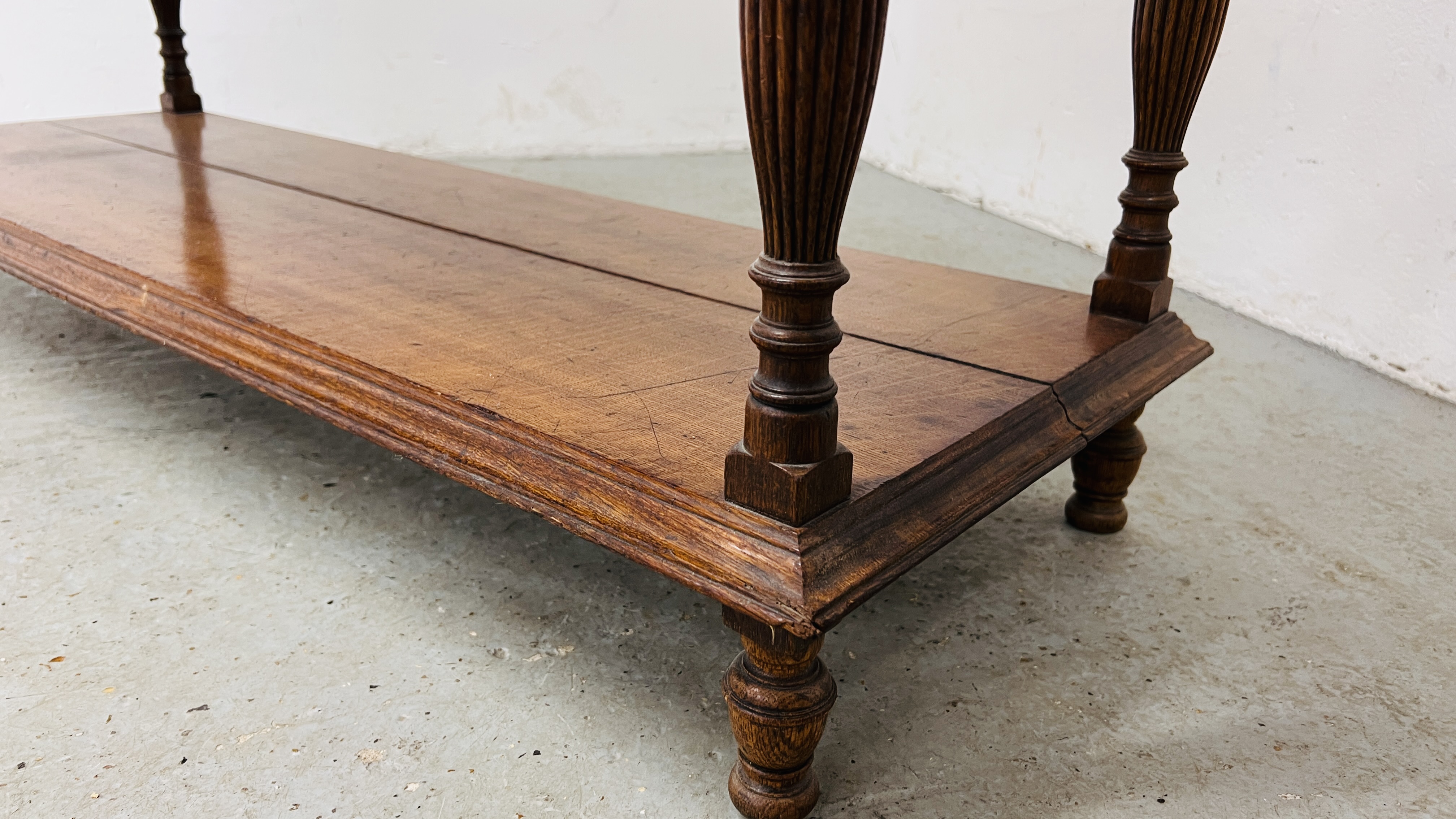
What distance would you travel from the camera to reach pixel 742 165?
5266mm

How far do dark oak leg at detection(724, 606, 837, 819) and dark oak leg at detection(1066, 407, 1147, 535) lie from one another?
0.80m

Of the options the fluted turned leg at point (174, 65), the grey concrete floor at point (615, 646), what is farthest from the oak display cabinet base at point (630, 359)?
the fluted turned leg at point (174, 65)

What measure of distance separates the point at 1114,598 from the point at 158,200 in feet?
6.29

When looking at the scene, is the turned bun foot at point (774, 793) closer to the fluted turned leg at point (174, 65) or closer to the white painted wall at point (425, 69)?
the fluted turned leg at point (174, 65)

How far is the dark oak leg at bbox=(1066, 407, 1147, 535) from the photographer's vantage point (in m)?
1.79

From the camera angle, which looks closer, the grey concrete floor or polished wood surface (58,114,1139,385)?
the grey concrete floor

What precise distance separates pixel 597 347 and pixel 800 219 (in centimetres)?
66

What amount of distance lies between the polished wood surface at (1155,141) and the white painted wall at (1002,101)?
1.35 metres

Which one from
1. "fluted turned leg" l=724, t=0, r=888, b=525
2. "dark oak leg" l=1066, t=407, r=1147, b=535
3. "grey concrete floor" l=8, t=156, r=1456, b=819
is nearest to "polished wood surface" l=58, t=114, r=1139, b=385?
"dark oak leg" l=1066, t=407, r=1147, b=535

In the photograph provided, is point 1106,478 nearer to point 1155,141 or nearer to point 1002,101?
point 1155,141

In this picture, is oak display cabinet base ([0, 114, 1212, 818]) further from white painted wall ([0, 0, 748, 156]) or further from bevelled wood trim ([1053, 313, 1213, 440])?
white painted wall ([0, 0, 748, 156])

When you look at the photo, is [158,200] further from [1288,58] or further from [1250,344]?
[1288,58]

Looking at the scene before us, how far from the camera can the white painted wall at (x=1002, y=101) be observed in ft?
8.92

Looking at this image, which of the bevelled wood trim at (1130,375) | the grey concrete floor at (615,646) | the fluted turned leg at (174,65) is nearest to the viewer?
the grey concrete floor at (615,646)
